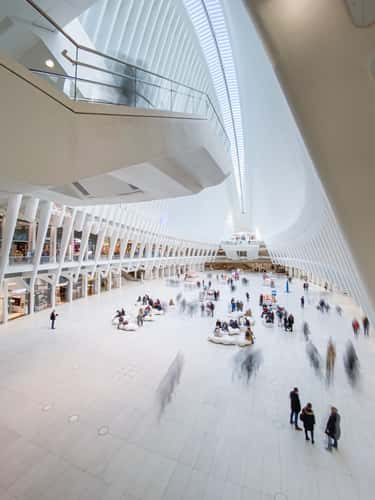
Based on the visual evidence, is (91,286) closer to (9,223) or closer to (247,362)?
(9,223)

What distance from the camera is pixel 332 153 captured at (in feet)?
6.62

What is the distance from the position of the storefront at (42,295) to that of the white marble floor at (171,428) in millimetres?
6035

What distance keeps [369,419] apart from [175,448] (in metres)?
4.45

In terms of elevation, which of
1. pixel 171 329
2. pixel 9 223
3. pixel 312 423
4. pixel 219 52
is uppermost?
pixel 219 52

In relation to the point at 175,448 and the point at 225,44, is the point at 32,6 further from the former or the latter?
the point at 225,44

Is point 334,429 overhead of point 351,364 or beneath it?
overhead

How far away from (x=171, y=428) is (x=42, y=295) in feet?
46.4

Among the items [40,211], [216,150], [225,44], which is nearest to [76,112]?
[216,150]

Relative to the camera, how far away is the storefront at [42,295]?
52.0 feet

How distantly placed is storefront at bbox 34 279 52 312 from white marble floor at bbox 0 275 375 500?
603 cm

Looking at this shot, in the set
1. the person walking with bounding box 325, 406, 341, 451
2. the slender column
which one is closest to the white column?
the slender column

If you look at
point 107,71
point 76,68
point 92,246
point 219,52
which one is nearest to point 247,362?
point 107,71

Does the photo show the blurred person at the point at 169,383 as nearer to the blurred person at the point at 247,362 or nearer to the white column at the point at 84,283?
the blurred person at the point at 247,362

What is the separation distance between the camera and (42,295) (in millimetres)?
16453
